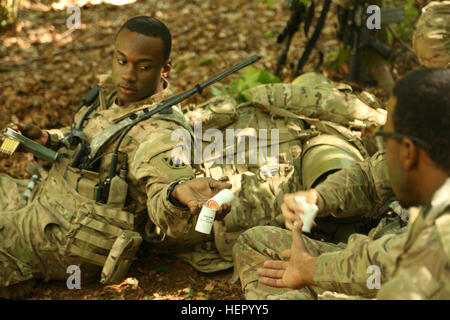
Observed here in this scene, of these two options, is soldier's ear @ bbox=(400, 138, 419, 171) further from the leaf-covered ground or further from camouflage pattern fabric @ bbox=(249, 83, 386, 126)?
the leaf-covered ground

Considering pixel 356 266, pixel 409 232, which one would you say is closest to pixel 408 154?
pixel 409 232

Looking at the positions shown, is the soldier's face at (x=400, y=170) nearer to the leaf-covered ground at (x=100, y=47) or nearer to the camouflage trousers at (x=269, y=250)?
the camouflage trousers at (x=269, y=250)

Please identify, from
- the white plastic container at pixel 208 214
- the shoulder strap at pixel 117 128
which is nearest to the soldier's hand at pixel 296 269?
the white plastic container at pixel 208 214

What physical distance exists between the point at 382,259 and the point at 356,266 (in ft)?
0.54

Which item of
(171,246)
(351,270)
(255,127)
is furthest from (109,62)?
(351,270)

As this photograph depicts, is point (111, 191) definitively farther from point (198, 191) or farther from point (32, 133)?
point (32, 133)

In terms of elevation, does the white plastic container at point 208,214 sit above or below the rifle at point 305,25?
below

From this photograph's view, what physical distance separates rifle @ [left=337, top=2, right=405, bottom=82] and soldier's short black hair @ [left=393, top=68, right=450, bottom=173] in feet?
13.2

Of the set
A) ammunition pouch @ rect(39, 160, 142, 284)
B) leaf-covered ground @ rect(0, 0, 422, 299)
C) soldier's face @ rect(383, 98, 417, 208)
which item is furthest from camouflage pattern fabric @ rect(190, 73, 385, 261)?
soldier's face @ rect(383, 98, 417, 208)

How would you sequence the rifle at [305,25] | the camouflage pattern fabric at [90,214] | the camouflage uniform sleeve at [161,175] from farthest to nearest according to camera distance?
the rifle at [305,25] → the camouflage pattern fabric at [90,214] → the camouflage uniform sleeve at [161,175]

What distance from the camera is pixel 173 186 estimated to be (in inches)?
140

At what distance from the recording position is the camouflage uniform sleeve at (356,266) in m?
2.66

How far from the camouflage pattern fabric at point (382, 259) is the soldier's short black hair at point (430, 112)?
17cm

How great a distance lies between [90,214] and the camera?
13.4ft
